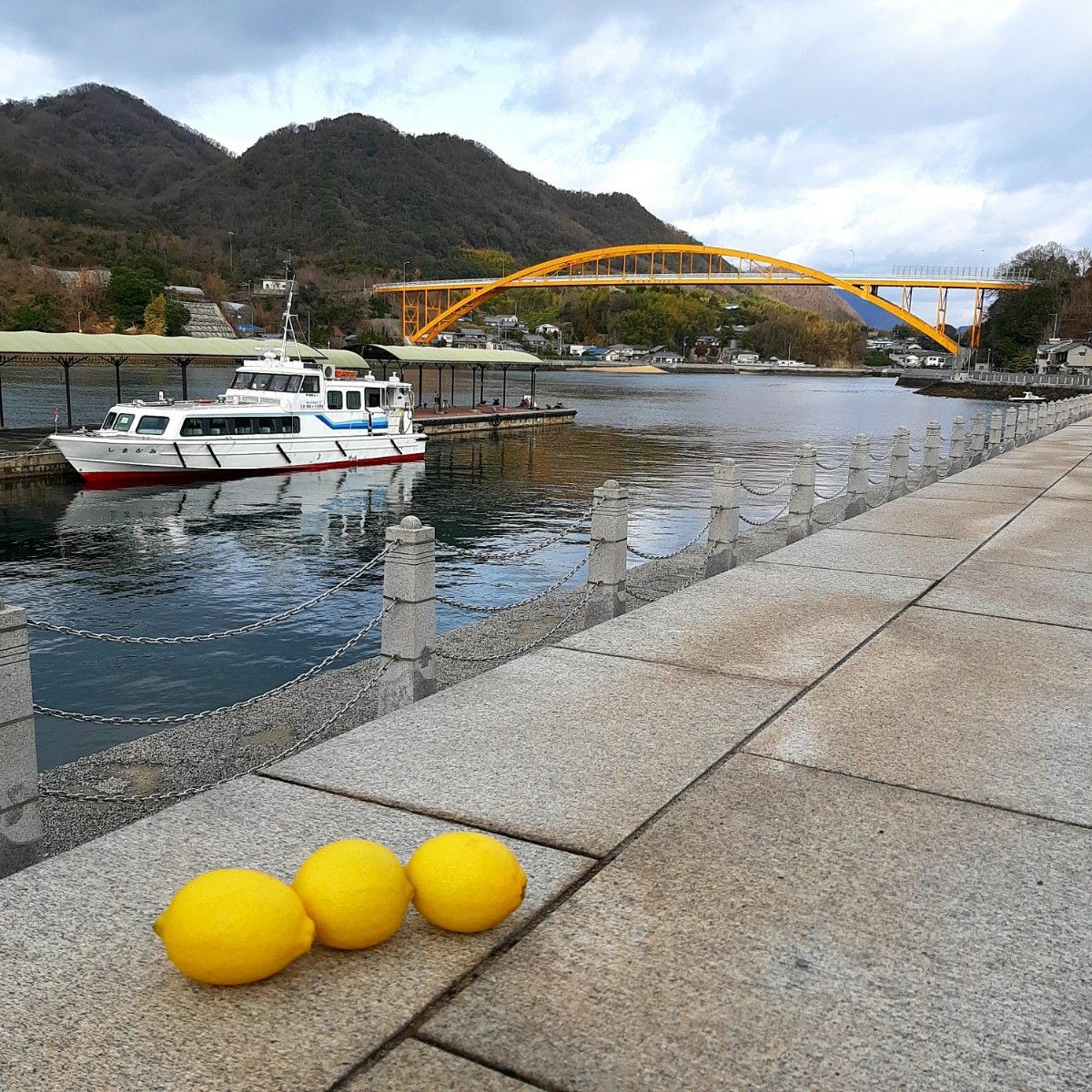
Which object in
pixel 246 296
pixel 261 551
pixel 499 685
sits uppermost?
pixel 246 296

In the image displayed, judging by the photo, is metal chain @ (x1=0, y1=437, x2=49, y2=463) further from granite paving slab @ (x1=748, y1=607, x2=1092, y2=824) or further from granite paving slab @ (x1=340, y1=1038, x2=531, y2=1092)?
granite paving slab @ (x1=340, y1=1038, x2=531, y2=1092)

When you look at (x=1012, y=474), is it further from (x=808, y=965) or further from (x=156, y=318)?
(x=156, y=318)

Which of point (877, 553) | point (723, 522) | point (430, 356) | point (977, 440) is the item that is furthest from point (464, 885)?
point (430, 356)

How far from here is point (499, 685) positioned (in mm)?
5914

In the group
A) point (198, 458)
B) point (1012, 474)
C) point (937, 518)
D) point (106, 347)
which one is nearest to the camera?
point (937, 518)

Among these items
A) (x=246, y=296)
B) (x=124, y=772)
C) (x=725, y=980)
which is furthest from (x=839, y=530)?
(x=246, y=296)

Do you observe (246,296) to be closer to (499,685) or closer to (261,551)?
(261,551)

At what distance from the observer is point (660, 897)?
347 cm

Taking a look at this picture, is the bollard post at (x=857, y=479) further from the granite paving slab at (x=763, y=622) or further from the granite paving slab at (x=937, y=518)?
the granite paving slab at (x=763, y=622)

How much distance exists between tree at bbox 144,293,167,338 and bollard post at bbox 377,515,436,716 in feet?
401

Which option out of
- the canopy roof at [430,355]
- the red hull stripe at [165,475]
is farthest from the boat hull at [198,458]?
the canopy roof at [430,355]

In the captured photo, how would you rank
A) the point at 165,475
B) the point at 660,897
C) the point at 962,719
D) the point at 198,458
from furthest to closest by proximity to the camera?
the point at 198,458 < the point at 165,475 < the point at 962,719 < the point at 660,897

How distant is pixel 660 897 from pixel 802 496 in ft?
30.7

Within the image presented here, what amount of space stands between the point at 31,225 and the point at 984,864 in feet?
558
